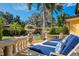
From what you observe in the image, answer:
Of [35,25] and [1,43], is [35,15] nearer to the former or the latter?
[35,25]

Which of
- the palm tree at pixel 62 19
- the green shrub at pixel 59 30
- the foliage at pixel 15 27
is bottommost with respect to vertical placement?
the green shrub at pixel 59 30

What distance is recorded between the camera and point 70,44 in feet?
8.54

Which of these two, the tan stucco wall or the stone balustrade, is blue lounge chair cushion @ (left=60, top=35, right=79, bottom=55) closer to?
the tan stucco wall

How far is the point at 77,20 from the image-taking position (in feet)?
8.59

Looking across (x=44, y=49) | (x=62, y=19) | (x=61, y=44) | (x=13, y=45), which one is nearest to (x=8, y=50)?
(x=13, y=45)

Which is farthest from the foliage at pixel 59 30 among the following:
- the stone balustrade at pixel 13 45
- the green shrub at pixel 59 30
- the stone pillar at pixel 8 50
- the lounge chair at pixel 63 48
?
the stone pillar at pixel 8 50

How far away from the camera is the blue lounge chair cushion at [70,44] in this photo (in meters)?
2.60

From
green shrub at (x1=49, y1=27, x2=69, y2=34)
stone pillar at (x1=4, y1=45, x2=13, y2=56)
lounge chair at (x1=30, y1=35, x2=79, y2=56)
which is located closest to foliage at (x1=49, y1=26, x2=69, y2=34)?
green shrub at (x1=49, y1=27, x2=69, y2=34)

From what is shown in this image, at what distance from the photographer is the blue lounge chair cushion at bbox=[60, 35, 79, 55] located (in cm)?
260

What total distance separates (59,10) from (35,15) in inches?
10.8

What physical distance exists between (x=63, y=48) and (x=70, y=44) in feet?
0.29

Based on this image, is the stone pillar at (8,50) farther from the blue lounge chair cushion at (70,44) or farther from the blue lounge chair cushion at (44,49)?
the blue lounge chair cushion at (70,44)

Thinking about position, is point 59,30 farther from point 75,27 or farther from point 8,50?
point 8,50

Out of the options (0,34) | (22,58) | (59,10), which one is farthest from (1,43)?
(59,10)
